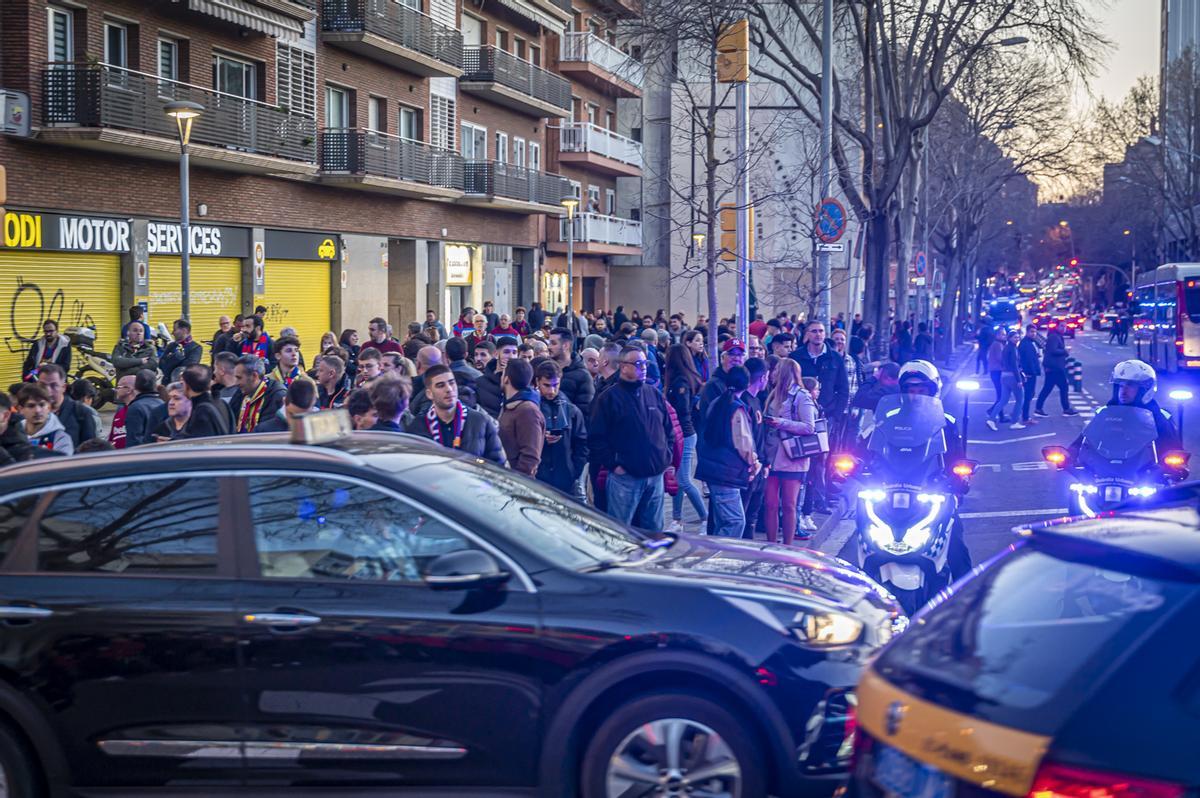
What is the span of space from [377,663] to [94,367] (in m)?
19.3

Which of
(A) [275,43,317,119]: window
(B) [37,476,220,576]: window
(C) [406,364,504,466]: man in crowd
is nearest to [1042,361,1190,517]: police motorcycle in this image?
(C) [406,364,504,466]: man in crowd

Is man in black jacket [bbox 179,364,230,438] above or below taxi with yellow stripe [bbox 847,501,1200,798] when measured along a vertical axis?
above

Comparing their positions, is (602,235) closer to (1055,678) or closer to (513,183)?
(513,183)

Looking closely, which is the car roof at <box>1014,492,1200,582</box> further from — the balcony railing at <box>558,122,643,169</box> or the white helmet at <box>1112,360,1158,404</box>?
the balcony railing at <box>558,122,643,169</box>

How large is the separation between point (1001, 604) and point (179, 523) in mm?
3014

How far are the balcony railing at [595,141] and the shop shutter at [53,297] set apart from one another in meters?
26.7

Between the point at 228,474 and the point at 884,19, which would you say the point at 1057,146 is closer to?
the point at 884,19

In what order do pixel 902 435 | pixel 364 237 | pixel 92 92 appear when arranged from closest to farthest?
pixel 902 435 → pixel 92 92 → pixel 364 237

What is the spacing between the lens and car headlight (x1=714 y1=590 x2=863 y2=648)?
5.41 m

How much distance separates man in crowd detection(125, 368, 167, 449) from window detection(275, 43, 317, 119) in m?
21.0

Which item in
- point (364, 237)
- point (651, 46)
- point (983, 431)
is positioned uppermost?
point (651, 46)

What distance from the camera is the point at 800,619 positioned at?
5473 mm

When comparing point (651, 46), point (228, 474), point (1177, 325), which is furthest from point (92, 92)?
point (1177, 325)

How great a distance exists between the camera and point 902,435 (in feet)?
32.3
